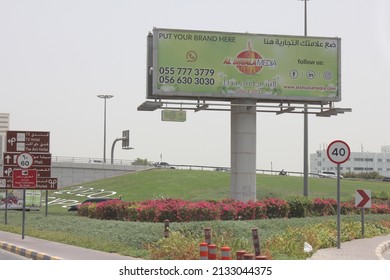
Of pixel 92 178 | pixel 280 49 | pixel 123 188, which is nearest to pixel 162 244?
pixel 280 49

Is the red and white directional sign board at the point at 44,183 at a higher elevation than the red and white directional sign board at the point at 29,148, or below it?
below

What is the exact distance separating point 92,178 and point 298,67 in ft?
169

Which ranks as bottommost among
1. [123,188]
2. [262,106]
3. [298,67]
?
[123,188]

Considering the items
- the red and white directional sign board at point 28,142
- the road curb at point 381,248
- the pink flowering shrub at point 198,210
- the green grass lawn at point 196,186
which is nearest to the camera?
the road curb at point 381,248

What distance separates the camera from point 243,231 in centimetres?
2225

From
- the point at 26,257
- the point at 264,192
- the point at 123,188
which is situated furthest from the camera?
the point at 123,188

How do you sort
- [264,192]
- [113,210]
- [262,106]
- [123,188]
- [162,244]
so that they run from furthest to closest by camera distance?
[123,188] < [264,192] < [262,106] < [113,210] < [162,244]

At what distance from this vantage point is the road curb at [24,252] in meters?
17.0

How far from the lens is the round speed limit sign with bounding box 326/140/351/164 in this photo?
19.8 m

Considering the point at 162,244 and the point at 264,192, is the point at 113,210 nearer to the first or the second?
the point at 162,244

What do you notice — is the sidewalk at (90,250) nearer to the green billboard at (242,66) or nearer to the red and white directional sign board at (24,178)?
the red and white directional sign board at (24,178)

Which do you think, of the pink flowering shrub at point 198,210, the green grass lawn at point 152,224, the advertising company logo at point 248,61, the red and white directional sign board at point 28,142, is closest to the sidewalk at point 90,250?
the green grass lawn at point 152,224

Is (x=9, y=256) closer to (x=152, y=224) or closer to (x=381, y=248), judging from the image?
(x=152, y=224)

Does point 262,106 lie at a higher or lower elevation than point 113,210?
higher
